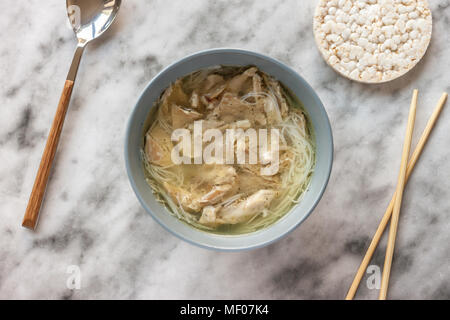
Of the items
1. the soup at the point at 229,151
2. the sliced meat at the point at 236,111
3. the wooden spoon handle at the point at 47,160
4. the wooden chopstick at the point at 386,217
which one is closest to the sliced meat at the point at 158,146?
the soup at the point at 229,151

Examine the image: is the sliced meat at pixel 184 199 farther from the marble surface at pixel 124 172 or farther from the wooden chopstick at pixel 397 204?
the wooden chopstick at pixel 397 204

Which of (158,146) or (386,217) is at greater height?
(158,146)

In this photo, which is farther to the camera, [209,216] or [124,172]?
[124,172]

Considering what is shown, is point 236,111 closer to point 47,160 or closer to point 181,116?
point 181,116

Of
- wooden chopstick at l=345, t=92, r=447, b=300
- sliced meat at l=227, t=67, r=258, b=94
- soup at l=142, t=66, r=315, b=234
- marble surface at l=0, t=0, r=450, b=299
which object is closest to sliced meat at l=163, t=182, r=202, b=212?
soup at l=142, t=66, r=315, b=234

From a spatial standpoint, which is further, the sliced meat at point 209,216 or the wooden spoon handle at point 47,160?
the wooden spoon handle at point 47,160

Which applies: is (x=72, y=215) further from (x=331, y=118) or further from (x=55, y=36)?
(x=331, y=118)

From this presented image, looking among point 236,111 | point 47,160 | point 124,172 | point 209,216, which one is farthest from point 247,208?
point 47,160

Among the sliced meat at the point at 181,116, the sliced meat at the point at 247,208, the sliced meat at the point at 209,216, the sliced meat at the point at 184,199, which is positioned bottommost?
the sliced meat at the point at 247,208
